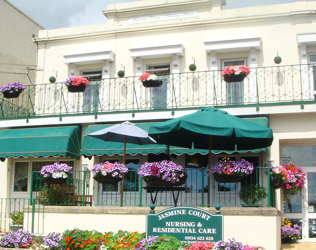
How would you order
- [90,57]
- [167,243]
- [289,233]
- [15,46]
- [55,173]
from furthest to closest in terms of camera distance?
[15,46] → [90,57] → [289,233] → [55,173] → [167,243]

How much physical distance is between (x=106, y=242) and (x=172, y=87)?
21.7 feet

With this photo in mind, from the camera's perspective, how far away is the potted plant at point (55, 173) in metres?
10.4

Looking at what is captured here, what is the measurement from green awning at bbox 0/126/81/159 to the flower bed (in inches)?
151

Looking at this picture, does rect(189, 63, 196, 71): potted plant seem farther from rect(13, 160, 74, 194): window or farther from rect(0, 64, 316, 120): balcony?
rect(13, 160, 74, 194): window

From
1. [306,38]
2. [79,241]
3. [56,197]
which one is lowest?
[79,241]

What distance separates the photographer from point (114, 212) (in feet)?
30.4

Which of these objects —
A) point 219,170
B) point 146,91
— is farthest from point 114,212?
point 146,91

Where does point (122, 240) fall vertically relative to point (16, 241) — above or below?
above

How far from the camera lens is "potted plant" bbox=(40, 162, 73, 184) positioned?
34.3 ft

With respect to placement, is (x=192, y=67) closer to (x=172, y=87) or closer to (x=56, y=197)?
(x=172, y=87)

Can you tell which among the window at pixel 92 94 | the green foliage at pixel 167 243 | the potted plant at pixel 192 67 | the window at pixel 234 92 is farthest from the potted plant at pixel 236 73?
the green foliage at pixel 167 243

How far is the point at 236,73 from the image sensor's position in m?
11.9

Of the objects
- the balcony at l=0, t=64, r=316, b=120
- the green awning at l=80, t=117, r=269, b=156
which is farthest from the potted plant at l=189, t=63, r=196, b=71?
the green awning at l=80, t=117, r=269, b=156

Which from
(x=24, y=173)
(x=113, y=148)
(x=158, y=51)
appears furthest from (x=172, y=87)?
(x=24, y=173)
